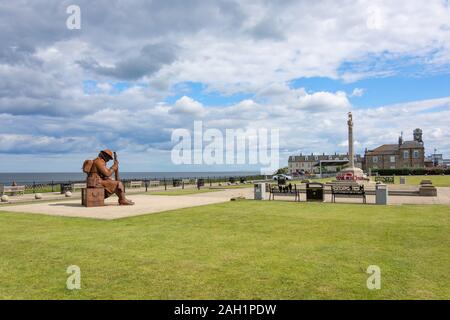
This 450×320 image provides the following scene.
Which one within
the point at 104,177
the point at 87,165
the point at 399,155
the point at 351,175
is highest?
the point at 399,155

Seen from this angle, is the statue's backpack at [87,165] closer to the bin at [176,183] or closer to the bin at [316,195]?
the bin at [316,195]

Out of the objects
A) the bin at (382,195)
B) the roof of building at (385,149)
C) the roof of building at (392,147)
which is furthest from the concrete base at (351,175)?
the roof of building at (385,149)

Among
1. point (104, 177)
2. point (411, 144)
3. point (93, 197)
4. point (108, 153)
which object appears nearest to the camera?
point (93, 197)

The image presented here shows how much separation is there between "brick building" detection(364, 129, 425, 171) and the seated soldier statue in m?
97.0

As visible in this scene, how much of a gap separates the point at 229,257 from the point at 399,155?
11426 centimetres

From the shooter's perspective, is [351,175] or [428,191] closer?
[428,191]

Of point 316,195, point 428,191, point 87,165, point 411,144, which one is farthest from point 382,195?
point 411,144

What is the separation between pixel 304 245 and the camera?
332 inches

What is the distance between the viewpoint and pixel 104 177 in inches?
738

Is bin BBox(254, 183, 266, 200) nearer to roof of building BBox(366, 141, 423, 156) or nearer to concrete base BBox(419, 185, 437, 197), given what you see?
concrete base BBox(419, 185, 437, 197)

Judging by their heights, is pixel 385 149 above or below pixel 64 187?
above

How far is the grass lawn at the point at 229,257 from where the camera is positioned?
17.6ft

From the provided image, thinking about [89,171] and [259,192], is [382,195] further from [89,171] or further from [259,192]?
[89,171]
